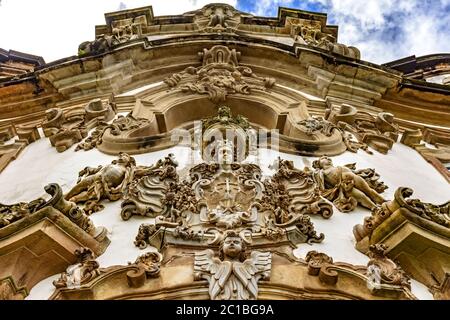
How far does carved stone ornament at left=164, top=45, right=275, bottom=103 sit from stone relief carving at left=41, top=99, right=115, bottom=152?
1.96 m

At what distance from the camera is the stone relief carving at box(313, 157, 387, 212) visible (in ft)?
21.9

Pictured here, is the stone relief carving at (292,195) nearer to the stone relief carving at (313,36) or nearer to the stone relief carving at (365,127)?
the stone relief carving at (365,127)

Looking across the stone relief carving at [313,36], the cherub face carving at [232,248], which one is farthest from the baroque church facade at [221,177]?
the stone relief carving at [313,36]

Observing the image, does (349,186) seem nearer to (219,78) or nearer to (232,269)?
(232,269)

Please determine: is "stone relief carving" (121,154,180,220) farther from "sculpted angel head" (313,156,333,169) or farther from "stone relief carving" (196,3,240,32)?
"stone relief carving" (196,3,240,32)

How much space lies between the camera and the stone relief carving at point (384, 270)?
472 centimetres

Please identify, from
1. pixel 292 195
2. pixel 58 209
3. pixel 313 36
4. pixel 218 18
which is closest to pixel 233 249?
pixel 58 209

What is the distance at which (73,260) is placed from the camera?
17.4ft

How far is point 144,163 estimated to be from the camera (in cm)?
788

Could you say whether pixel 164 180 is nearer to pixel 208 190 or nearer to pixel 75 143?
pixel 208 190

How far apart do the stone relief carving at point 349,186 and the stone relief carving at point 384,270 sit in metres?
1.27

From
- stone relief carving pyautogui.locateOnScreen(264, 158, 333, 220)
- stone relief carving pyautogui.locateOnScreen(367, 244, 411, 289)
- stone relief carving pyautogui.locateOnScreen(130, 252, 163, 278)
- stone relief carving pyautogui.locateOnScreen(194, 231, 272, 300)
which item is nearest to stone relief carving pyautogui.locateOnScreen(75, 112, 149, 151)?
stone relief carving pyautogui.locateOnScreen(264, 158, 333, 220)

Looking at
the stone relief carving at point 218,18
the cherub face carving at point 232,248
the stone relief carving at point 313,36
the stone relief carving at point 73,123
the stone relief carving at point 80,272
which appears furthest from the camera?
the stone relief carving at point 218,18

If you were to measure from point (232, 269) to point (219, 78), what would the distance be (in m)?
7.34
